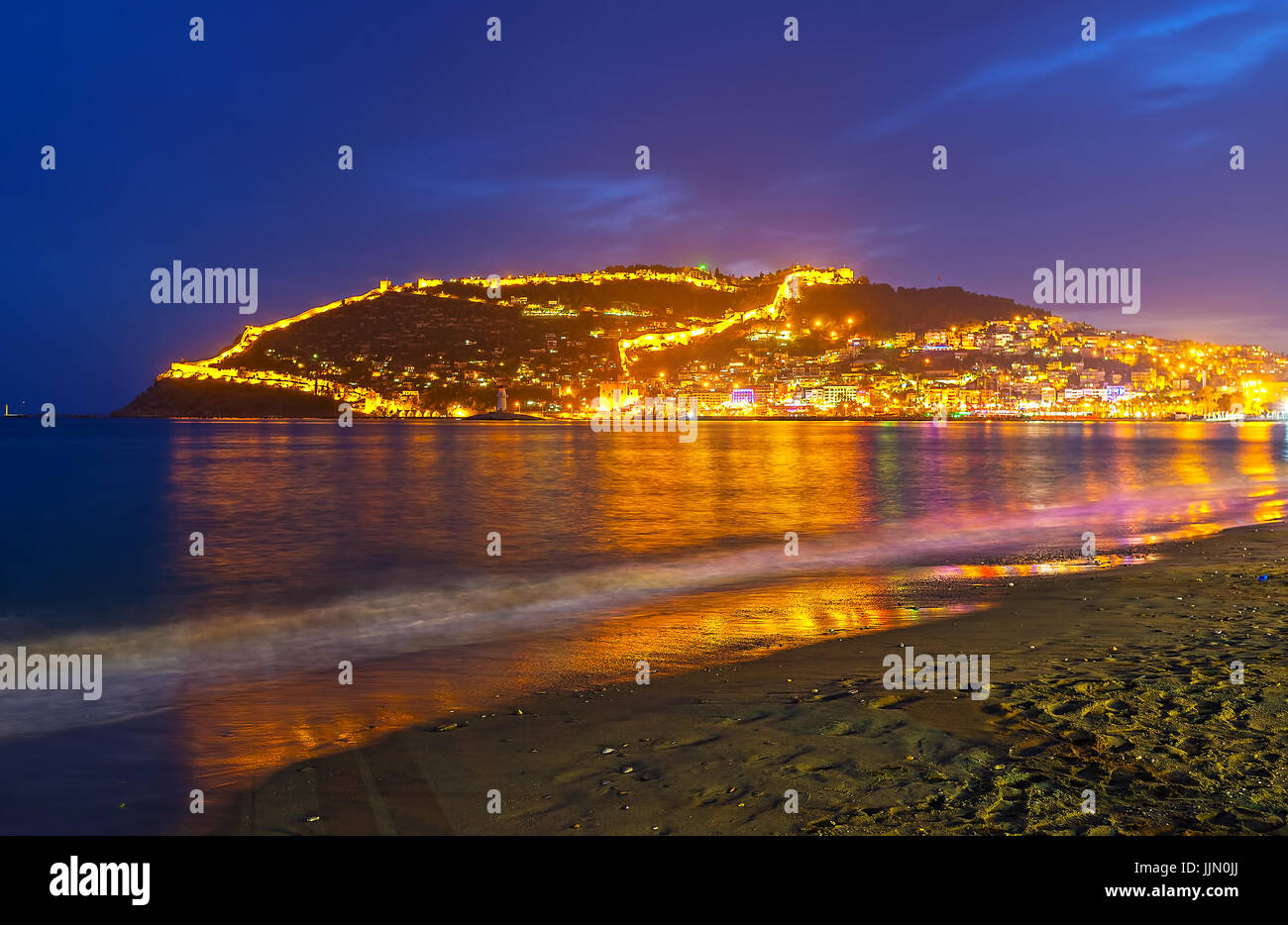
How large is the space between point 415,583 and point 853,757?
549 inches

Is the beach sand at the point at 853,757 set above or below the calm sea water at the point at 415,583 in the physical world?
above

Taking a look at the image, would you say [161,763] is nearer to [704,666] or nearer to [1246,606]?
[704,666]

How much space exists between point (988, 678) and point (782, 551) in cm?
1420

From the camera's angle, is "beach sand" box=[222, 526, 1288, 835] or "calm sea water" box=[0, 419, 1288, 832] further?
"calm sea water" box=[0, 419, 1288, 832]

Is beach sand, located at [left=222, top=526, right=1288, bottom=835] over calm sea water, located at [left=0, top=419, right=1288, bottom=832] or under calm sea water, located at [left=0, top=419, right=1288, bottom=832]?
over

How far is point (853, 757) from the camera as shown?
19.8ft

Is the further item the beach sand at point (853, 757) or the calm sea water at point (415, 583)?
the calm sea water at point (415, 583)

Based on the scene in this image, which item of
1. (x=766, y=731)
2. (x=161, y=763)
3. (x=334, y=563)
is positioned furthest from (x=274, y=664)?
(x=334, y=563)

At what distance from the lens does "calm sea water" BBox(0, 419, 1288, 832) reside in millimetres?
7852

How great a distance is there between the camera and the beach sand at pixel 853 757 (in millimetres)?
5059

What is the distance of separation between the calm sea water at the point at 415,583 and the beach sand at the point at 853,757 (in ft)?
3.30

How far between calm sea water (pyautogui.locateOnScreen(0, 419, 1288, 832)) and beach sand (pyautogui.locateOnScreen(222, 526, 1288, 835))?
1007 millimetres

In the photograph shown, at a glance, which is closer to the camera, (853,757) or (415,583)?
(853,757)

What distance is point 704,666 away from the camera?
9445 mm
